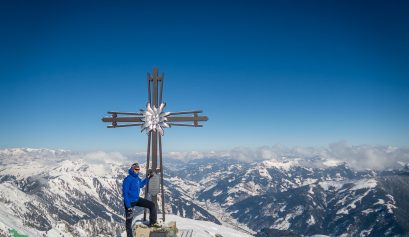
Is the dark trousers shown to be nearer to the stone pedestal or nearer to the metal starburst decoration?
the stone pedestal

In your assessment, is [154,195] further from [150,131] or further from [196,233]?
[196,233]

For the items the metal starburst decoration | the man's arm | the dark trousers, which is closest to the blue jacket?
the man's arm

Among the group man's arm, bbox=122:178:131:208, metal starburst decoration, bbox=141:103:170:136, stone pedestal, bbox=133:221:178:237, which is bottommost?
stone pedestal, bbox=133:221:178:237

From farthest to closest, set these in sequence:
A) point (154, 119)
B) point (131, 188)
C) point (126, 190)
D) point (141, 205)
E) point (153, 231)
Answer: point (154, 119) < point (141, 205) < point (153, 231) < point (131, 188) < point (126, 190)

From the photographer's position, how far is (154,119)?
2350 cm

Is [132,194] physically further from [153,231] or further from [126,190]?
[153,231]

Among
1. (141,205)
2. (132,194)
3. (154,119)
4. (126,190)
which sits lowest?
(141,205)

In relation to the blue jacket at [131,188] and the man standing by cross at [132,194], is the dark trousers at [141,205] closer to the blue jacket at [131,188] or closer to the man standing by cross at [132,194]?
the man standing by cross at [132,194]

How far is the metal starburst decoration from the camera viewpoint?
2333 cm

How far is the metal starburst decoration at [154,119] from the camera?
2333cm

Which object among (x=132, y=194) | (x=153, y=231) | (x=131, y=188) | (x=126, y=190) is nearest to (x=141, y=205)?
(x=132, y=194)

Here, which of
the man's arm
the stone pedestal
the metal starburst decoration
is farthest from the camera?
the metal starburst decoration

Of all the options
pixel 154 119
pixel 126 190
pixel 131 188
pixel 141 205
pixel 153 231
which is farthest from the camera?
pixel 154 119

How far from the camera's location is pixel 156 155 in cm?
2369
